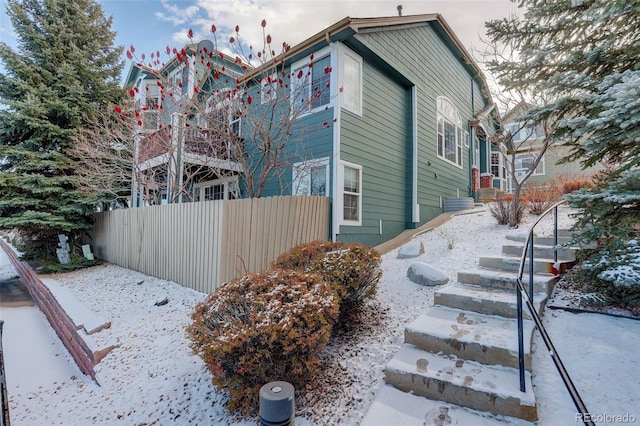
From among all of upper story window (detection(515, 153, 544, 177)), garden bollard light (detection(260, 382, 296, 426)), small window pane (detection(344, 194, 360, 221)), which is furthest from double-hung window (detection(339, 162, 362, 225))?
upper story window (detection(515, 153, 544, 177))

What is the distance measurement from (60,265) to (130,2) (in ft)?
23.8

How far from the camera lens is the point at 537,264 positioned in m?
4.35

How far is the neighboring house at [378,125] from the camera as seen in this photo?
7.27 m

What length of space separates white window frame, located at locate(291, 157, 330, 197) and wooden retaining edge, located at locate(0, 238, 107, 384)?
506cm

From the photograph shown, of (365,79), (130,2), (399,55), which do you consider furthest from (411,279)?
(130,2)

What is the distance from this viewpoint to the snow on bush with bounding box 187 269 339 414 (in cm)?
246

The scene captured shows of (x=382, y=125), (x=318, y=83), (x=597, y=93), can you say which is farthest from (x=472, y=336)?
(x=382, y=125)

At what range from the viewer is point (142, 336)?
4414 mm

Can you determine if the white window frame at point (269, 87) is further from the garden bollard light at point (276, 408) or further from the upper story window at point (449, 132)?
the upper story window at point (449, 132)

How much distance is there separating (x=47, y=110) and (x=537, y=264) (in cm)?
1265

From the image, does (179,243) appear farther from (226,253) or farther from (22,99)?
(22,99)

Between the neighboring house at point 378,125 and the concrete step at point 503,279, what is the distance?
3.27 metres

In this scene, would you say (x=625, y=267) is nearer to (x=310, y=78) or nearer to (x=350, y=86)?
(x=350, y=86)
